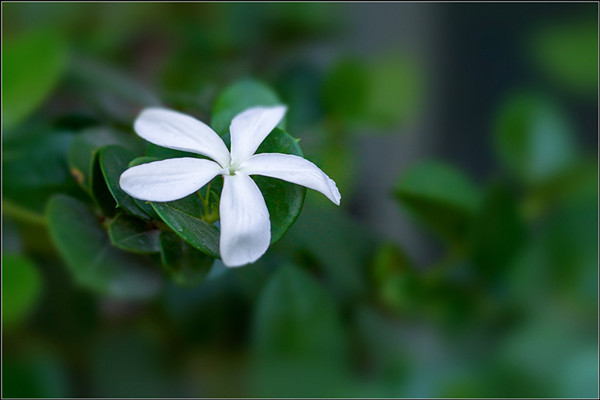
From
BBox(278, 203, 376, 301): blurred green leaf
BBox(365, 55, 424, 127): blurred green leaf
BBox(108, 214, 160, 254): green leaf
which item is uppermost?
BBox(365, 55, 424, 127): blurred green leaf

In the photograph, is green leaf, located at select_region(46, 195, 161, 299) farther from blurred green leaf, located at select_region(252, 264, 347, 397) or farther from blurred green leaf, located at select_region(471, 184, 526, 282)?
blurred green leaf, located at select_region(471, 184, 526, 282)

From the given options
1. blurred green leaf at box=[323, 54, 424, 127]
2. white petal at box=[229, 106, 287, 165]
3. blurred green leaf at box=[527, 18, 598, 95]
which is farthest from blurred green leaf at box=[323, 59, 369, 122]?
blurred green leaf at box=[527, 18, 598, 95]

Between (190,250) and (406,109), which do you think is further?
(406,109)

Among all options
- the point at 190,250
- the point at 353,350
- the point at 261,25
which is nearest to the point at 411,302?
the point at 353,350

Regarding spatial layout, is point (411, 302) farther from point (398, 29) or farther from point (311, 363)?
point (398, 29)

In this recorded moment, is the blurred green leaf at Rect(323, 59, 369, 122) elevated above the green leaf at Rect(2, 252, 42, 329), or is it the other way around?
the blurred green leaf at Rect(323, 59, 369, 122)
